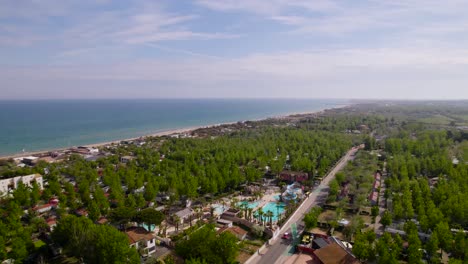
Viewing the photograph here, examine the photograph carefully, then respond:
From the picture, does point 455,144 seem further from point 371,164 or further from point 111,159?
point 111,159

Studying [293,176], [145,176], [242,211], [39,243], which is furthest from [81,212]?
[293,176]

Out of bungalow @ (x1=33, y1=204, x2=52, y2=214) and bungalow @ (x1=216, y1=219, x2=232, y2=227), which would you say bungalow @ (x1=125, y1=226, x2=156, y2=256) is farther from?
bungalow @ (x1=33, y1=204, x2=52, y2=214)

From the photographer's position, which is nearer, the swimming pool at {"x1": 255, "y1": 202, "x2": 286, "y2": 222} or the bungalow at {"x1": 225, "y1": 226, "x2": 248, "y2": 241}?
the bungalow at {"x1": 225, "y1": 226, "x2": 248, "y2": 241}

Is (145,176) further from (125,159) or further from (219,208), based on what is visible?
(125,159)

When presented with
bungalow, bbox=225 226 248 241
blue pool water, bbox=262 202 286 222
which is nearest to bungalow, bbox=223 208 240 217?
bungalow, bbox=225 226 248 241

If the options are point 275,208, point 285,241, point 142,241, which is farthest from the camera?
point 275,208

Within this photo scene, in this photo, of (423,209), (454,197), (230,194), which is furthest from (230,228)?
(454,197)

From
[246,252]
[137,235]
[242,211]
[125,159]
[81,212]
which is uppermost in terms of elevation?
[125,159]

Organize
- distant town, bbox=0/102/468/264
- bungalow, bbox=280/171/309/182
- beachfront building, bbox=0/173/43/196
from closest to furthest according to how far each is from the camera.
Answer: distant town, bbox=0/102/468/264 → beachfront building, bbox=0/173/43/196 → bungalow, bbox=280/171/309/182
